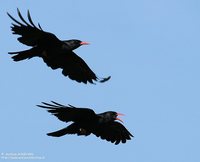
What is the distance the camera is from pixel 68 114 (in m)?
27.8

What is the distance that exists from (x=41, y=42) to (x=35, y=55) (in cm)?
41

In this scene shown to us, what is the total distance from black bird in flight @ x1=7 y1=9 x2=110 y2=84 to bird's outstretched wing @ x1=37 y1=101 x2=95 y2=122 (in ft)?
6.03

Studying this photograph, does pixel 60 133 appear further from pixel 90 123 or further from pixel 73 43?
pixel 73 43

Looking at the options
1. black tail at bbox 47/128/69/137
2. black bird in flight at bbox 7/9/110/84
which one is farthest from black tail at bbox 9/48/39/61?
black tail at bbox 47/128/69/137

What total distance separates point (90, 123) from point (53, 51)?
2.27 meters

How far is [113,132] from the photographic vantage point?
29609 mm

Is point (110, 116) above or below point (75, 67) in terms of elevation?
below

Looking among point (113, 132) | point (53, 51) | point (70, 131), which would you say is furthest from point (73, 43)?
point (113, 132)

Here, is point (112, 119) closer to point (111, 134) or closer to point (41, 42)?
point (111, 134)

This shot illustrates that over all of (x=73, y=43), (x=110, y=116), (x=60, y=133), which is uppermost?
(x=73, y=43)

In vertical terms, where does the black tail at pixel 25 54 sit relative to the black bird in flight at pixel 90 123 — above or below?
above

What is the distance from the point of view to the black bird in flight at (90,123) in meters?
27.8

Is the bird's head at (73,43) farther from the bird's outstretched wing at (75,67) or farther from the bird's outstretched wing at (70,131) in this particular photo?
the bird's outstretched wing at (70,131)

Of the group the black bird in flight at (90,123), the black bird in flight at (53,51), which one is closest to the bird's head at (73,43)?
the black bird in flight at (53,51)
